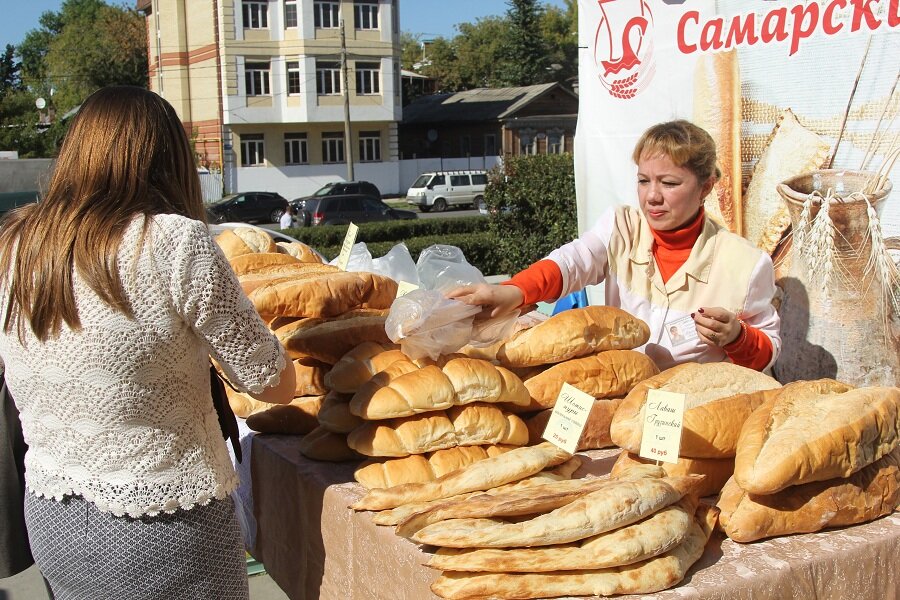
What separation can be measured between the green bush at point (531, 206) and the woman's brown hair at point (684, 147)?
7.12 meters

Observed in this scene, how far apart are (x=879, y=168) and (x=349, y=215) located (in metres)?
20.0

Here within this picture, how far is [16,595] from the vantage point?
345cm

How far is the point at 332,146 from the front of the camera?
1325 inches

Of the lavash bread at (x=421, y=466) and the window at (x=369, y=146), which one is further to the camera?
the window at (x=369, y=146)

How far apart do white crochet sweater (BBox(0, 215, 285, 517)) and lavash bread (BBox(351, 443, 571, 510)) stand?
320mm

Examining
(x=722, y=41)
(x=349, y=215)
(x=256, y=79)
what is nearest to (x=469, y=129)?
(x=256, y=79)

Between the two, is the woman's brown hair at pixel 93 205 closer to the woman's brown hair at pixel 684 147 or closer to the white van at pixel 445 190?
the woman's brown hair at pixel 684 147

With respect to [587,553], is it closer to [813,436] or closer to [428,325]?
[813,436]

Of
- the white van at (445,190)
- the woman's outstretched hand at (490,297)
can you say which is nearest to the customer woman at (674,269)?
the woman's outstretched hand at (490,297)

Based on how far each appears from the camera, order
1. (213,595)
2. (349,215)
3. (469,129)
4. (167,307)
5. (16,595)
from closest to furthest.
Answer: (167,307)
(213,595)
(16,595)
(349,215)
(469,129)

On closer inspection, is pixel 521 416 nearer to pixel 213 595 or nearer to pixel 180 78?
pixel 213 595

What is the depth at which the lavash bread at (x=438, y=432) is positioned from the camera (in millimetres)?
1737

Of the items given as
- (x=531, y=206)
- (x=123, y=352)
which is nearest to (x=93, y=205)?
(x=123, y=352)

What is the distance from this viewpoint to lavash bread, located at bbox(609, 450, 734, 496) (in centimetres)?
157
